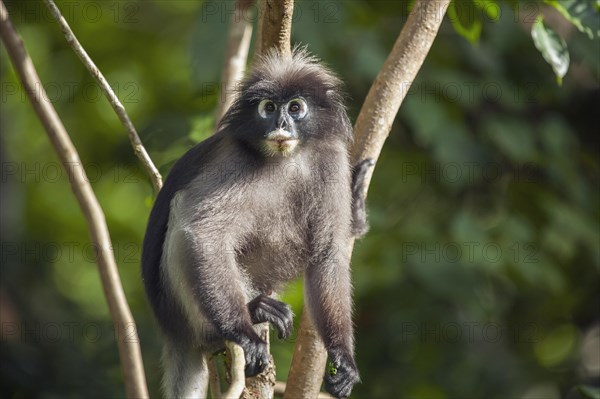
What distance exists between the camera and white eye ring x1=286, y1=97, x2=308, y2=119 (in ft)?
16.6

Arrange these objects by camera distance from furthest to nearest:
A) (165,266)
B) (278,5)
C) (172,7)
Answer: (172,7), (165,266), (278,5)

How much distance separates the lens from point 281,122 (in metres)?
4.92

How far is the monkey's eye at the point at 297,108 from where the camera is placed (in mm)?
5055

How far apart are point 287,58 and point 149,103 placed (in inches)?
224

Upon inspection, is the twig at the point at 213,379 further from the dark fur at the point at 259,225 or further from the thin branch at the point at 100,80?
the thin branch at the point at 100,80

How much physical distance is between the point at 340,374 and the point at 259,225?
98cm

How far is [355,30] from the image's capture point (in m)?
7.48

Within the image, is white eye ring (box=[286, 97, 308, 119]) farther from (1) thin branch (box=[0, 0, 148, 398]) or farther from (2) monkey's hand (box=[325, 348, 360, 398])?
(1) thin branch (box=[0, 0, 148, 398])

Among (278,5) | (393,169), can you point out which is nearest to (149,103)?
(393,169)

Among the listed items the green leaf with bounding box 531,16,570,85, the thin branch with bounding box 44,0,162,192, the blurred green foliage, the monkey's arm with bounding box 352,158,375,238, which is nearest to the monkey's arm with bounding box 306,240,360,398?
the monkey's arm with bounding box 352,158,375,238

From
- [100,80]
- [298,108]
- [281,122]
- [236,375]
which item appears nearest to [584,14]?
[298,108]

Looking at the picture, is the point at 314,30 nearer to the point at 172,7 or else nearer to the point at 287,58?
the point at 287,58

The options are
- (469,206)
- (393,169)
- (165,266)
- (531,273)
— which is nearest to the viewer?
(165,266)

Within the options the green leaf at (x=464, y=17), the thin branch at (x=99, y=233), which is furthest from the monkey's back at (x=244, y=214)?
the green leaf at (x=464, y=17)
